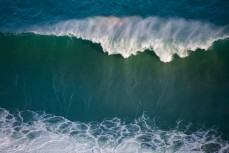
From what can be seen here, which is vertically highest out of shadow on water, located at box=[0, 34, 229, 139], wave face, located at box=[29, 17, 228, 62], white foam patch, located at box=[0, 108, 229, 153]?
wave face, located at box=[29, 17, 228, 62]

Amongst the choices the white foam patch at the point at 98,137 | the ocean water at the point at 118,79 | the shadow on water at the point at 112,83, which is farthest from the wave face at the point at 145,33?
the white foam patch at the point at 98,137

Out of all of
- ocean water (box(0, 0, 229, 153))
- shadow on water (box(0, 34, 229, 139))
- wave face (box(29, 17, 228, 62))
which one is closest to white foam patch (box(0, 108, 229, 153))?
ocean water (box(0, 0, 229, 153))

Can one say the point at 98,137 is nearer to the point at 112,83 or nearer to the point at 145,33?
the point at 112,83

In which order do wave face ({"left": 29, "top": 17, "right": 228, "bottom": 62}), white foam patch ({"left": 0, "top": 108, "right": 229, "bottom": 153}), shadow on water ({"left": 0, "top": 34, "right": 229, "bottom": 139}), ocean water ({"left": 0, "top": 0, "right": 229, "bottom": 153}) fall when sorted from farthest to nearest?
1. wave face ({"left": 29, "top": 17, "right": 228, "bottom": 62})
2. shadow on water ({"left": 0, "top": 34, "right": 229, "bottom": 139})
3. ocean water ({"left": 0, "top": 0, "right": 229, "bottom": 153})
4. white foam patch ({"left": 0, "top": 108, "right": 229, "bottom": 153})

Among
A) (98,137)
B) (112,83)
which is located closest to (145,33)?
(112,83)

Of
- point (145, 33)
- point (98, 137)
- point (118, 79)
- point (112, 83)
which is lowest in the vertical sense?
point (98, 137)

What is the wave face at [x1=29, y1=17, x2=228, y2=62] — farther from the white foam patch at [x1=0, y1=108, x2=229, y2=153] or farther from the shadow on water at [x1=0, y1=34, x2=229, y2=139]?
the white foam patch at [x1=0, y1=108, x2=229, y2=153]

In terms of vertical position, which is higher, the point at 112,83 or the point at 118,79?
the point at 118,79
